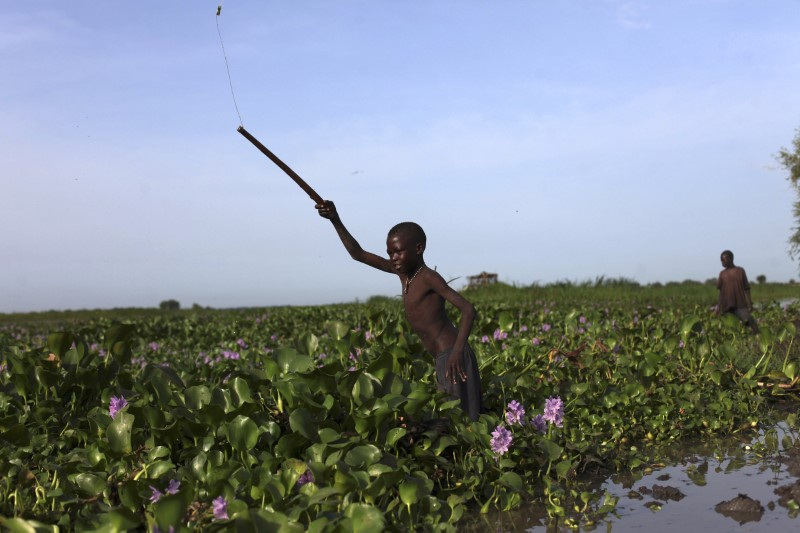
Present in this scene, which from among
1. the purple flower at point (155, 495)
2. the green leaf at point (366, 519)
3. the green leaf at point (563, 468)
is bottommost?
the green leaf at point (563, 468)

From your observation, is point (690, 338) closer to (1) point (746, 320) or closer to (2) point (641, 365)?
(2) point (641, 365)

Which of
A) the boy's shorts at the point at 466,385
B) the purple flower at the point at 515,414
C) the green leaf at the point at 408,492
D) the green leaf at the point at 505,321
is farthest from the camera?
the green leaf at the point at 505,321

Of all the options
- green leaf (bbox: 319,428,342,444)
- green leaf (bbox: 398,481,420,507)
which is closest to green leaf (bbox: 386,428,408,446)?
green leaf (bbox: 319,428,342,444)

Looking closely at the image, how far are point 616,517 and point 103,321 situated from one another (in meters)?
16.8

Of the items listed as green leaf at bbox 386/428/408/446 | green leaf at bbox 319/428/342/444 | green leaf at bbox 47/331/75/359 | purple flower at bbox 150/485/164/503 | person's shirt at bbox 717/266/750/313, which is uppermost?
person's shirt at bbox 717/266/750/313

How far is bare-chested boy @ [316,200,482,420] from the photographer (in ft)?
15.8

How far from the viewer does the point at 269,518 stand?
2934 millimetres

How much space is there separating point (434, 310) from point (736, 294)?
9.13m

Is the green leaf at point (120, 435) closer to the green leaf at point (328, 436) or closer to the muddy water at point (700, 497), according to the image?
the green leaf at point (328, 436)

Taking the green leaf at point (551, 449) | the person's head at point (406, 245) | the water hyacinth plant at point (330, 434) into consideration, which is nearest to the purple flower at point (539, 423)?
the water hyacinth plant at point (330, 434)

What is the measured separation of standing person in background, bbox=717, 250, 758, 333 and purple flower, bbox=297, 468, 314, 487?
10.3 meters

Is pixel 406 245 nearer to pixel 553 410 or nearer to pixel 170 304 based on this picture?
pixel 553 410

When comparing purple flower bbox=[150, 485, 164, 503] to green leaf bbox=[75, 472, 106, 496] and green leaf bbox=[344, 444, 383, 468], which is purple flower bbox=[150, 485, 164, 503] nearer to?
green leaf bbox=[75, 472, 106, 496]

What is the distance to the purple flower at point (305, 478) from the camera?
3.83 metres
